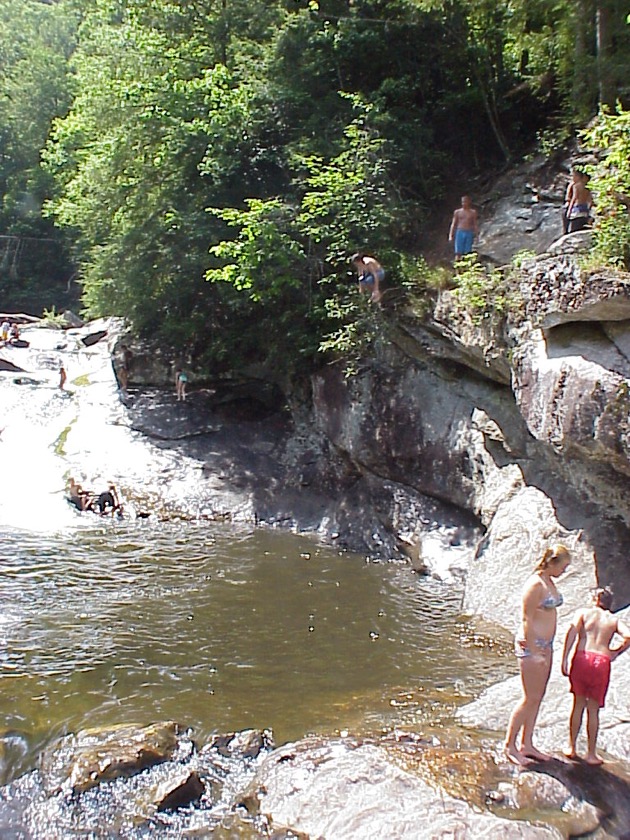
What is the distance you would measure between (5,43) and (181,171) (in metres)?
41.7

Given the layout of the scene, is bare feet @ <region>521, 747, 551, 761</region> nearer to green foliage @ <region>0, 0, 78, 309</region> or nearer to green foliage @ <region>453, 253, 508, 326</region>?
green foliage @ <region>453, 253, 508, 326</region>

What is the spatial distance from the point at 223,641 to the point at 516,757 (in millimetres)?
4152

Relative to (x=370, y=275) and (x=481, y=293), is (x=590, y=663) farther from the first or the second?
(x=370, y=275)

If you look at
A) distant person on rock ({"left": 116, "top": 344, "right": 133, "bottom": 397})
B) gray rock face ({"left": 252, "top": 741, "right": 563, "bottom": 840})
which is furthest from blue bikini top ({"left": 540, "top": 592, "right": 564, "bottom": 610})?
distant person on rock ({"left": 116, "top": 344, "right": 133, "bottom": 397})

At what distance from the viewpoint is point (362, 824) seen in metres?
5.31

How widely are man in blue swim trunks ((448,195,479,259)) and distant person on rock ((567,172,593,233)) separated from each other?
225 centimetres

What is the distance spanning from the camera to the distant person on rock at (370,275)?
47.5 feet

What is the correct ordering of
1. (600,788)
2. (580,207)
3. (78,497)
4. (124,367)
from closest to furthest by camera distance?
(600,788) → (580,207) → (78,497) → (124,367)

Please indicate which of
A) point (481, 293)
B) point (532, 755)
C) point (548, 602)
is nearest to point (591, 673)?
point (548, 602)

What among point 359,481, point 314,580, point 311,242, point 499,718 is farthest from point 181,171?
point 499,718

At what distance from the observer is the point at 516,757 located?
5824mm

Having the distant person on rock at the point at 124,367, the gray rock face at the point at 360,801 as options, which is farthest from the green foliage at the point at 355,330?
the gray rock face at the point at 360,801

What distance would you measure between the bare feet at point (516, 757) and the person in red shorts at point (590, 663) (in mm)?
351

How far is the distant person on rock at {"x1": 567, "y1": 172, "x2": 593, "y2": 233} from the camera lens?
11.5m
